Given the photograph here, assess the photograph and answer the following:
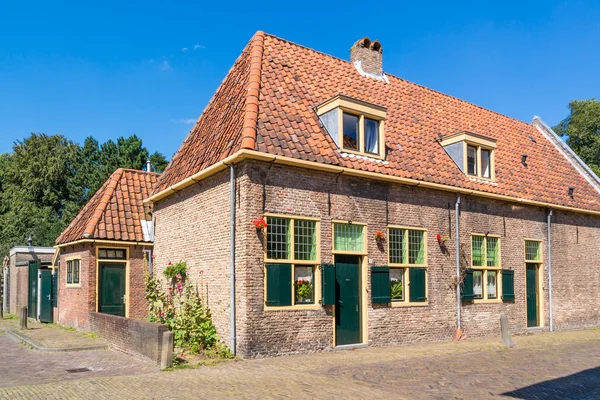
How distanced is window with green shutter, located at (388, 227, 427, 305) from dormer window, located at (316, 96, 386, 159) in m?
2.28

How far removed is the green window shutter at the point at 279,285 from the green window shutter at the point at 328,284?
0.88 meters

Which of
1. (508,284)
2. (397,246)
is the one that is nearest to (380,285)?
(397,246)

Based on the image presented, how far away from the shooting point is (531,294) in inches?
734

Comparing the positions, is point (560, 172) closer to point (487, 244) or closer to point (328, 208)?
point (487, 244)

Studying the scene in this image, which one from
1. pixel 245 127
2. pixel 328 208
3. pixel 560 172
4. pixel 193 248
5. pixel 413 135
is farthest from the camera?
pixel 560 172

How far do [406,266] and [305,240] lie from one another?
11.3ft

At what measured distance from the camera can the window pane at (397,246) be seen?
48.1ft

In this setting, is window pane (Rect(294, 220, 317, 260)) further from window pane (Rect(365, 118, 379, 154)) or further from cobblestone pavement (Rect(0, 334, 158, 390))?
cobblestone pavement (Rect(0, 334, 158, 390))

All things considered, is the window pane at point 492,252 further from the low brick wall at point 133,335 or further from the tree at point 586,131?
the tree at point 586,131

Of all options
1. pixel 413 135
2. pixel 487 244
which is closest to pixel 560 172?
pixel 487 244

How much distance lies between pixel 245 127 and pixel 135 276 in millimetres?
8503

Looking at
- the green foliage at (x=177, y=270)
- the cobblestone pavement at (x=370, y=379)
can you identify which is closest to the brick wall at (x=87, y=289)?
the green foliage at (x=177, y=270)

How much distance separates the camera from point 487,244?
56.5ft

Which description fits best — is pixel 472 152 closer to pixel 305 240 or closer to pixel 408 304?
Answer: pixel 408 304
